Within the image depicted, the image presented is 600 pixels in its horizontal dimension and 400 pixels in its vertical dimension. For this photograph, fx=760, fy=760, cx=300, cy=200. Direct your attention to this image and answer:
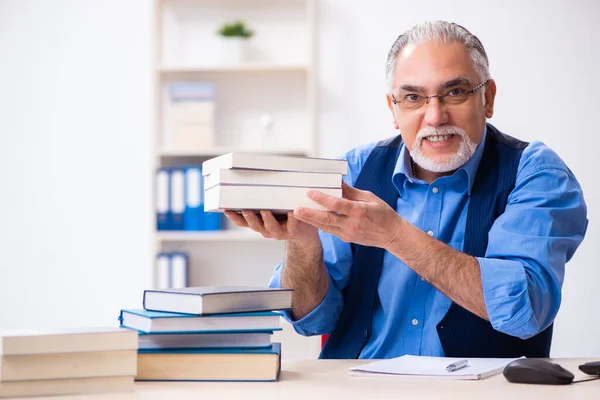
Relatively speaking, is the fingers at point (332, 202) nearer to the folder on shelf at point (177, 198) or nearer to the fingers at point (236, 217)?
the fingers at point (236, 217)

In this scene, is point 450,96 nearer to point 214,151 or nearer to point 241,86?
point 214,151

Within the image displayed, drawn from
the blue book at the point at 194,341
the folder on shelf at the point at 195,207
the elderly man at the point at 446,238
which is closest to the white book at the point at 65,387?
the blue book at the point at 194,341

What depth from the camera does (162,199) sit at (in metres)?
3.48

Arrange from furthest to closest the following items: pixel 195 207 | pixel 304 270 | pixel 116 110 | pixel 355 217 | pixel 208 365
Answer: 1. pixel 116 110
2. pixel 195 207
3. pixel 304 270
4. pixel 355 217
5. pixel 208 365

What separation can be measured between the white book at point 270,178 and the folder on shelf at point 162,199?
2.21m

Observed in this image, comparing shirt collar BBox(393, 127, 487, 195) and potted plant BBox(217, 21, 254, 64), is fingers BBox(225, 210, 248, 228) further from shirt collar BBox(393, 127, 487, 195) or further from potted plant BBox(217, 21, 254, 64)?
potted plant BBox(217, 21, 254, 64)

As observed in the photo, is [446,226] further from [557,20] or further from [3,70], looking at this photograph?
[3,70]

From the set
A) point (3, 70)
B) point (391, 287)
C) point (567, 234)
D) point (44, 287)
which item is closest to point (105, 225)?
point (44, 287)

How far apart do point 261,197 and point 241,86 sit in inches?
100

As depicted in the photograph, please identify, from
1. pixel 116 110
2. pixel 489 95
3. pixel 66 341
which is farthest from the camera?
pixel 116 110

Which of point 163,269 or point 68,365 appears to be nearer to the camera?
point 68,365

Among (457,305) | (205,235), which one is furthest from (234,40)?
(457,305)

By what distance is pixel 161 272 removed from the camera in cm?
353

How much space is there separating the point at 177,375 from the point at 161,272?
234cm
